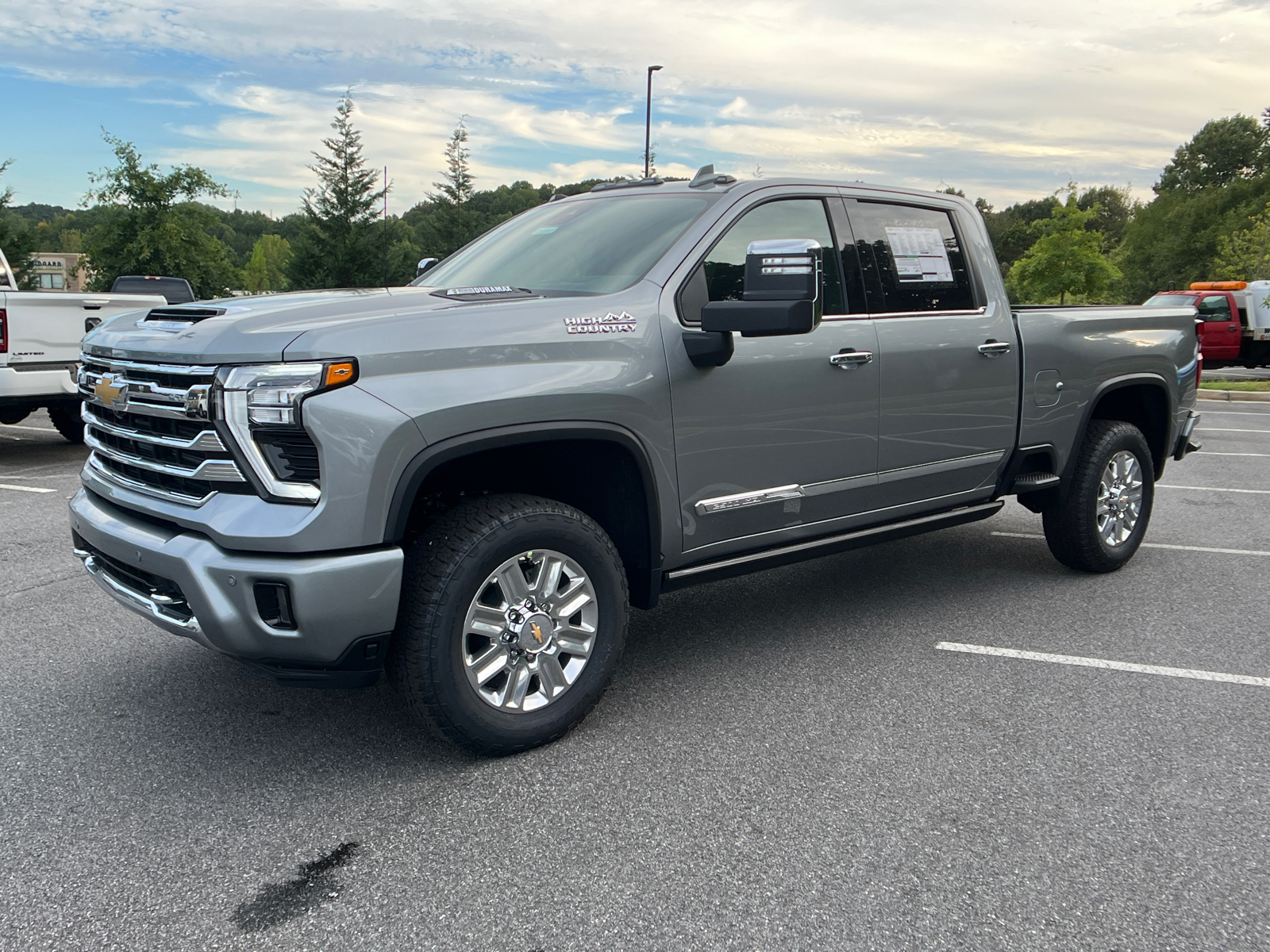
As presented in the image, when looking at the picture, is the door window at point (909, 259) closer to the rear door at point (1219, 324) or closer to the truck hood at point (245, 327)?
the truck hood at point (245, 327)

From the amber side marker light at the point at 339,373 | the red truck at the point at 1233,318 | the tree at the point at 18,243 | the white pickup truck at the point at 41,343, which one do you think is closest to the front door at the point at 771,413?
the amber side marker light at the point at 339,373

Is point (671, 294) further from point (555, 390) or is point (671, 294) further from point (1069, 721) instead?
point (1069, 721)

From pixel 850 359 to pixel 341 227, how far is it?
53.2 meters

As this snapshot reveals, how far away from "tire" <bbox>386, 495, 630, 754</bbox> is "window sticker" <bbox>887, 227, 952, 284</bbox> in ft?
6.83

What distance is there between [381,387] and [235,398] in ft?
1.36

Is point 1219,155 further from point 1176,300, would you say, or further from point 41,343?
point 41,343

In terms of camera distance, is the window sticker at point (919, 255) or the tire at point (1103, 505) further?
the tire at point (1103, 505)

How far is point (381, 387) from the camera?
9.73 ft

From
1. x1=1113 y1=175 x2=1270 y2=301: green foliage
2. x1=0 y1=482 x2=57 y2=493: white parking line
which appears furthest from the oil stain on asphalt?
x1=1113 y1=175 x2=1270 y2=301: green foliage

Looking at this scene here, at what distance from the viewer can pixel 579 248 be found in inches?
164

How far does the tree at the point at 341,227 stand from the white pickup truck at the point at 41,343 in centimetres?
4317

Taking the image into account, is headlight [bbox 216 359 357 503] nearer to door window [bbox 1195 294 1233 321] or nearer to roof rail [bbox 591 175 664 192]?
roof rail [bbox 591 175 664 192]

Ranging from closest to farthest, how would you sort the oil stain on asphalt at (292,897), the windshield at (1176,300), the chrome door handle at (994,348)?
the oil stain on asphalt at (292,897) → the chrome door handle at (994,348) → the windshield at (1176,300)

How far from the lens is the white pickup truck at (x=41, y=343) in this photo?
9.06m
